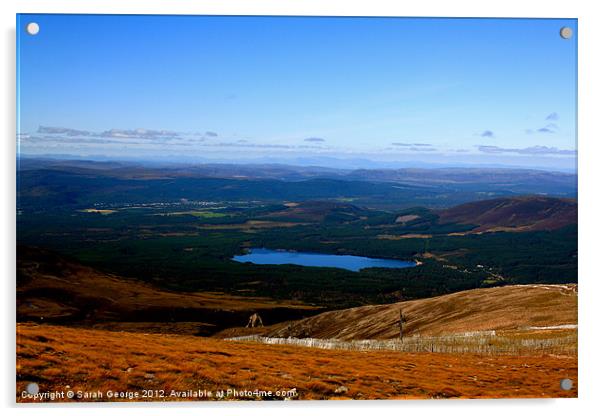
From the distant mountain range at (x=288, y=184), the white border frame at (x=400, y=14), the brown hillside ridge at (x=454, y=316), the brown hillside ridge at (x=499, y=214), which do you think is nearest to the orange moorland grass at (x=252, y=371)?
the white border frame at (x=400, y=14)

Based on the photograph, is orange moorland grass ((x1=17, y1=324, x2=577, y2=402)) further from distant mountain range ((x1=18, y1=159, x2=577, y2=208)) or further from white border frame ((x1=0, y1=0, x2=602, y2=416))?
distant mountain range ((x1=18, y1=159, x2=577, y2=208))

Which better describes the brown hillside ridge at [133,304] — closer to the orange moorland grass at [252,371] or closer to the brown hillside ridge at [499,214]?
the orange moorland grass at [252,371]

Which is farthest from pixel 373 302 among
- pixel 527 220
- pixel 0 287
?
pixel 0 287

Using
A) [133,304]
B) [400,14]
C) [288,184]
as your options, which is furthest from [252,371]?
[400,14]

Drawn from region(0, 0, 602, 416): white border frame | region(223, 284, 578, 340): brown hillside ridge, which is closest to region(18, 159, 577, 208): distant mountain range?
region(0, 0, 602, 416): white border frame

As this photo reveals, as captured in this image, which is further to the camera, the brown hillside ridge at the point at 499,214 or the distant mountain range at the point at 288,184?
the brown hillside ridge at the point at 499,214

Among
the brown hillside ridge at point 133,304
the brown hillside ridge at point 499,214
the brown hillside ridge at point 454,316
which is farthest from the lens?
the brown hillside ridge at point 499,214

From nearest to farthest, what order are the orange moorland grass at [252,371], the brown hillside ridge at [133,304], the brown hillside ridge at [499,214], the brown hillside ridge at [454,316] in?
the orange moorland grass at [252,371], the brown hillside ridge at [454,316], the brown hillside ridge at [133,304], the brown hillside ridge at [499,214]
